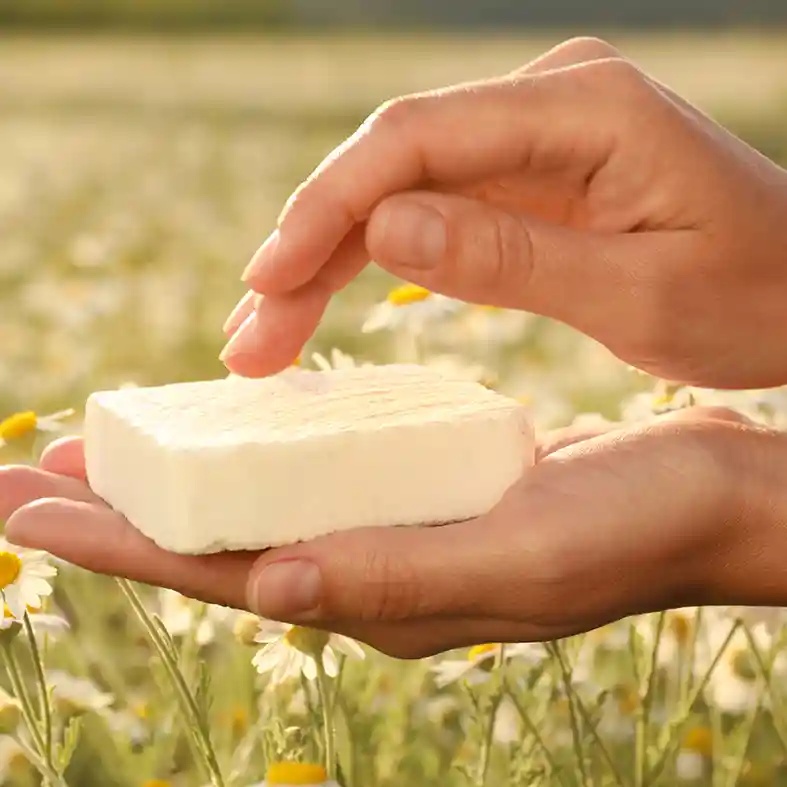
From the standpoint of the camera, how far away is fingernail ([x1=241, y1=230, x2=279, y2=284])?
901 millimetres

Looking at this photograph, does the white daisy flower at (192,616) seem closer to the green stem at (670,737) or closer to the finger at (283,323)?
the finger at (283,323)

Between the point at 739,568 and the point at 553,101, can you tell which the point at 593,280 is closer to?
the point at 553,101

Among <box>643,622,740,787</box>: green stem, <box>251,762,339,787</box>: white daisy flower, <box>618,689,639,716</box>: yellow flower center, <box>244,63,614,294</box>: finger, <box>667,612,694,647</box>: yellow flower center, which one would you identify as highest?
<box>244,63,614,294</box>: finger

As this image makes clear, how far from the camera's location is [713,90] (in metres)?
6.38

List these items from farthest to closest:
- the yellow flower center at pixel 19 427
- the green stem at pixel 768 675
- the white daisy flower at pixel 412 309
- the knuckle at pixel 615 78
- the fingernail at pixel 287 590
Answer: the white daisy flower at pixel 412 309, the yellow flower center at pixel 19 427, the green stem at pixel 768 675, the knuckle at pixel 615 78, the fingernail at pixel 287 590

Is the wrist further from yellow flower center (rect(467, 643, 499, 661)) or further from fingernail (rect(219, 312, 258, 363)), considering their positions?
fingernail (rect(219, 312, 258, 363))

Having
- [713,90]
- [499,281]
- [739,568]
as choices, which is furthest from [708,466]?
[713,90]

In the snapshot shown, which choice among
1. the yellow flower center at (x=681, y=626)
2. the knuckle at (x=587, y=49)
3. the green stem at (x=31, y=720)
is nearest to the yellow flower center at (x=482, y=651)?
the yellow flower center at (x=681, y=626)

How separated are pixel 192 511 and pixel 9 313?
1.73 metres

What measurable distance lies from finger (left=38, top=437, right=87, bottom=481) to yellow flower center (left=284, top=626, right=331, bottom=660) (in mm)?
262

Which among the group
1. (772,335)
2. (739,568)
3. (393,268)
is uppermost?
(393,268)

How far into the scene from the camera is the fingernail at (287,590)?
780 millimetres

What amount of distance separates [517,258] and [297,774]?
1.10 feet

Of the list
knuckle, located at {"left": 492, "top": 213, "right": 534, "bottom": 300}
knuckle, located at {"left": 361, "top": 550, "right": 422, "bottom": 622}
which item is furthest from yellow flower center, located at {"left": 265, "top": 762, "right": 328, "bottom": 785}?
knuckle, located at {"left": 492, "top": 213, "right": 534, "bottom": 300}
